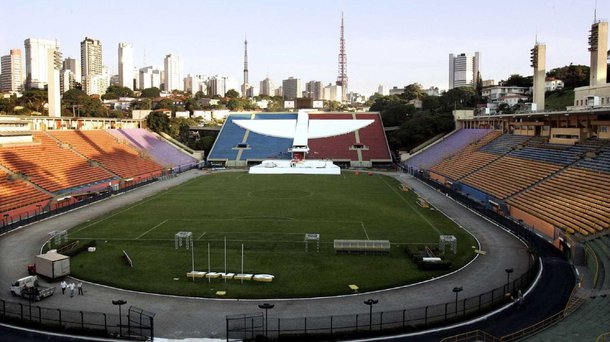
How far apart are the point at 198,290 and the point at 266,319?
5.60m

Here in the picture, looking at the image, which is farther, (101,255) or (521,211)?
(521,211)

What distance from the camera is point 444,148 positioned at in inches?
3009

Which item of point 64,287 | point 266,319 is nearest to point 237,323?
point 266,319

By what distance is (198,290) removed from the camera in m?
21.8

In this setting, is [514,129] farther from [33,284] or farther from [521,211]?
[33,284]

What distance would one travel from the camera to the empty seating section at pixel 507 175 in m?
42.2

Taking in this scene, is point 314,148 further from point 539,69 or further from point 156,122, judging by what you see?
point 539,69

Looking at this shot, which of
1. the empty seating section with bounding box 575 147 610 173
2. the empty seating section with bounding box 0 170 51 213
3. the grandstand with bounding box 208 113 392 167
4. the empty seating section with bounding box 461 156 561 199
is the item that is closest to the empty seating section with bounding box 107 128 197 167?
the grandstand with bounding box 208 113 392 167

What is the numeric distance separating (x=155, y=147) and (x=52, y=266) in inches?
2351

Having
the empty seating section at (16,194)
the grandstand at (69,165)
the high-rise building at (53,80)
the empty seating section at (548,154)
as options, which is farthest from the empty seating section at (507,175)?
the high-rise building at (53,80)

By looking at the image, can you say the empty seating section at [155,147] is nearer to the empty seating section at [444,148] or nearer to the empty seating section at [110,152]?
the empty seating section at [110,152]

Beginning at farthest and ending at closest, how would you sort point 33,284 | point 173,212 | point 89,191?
point 89,191 < point 173,212 < point 33,284

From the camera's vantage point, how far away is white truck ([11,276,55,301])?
20.7 metres

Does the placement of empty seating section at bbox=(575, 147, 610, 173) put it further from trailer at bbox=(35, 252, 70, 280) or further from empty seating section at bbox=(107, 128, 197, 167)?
empty seating section at bbox=(107, 128, 197, 167)
